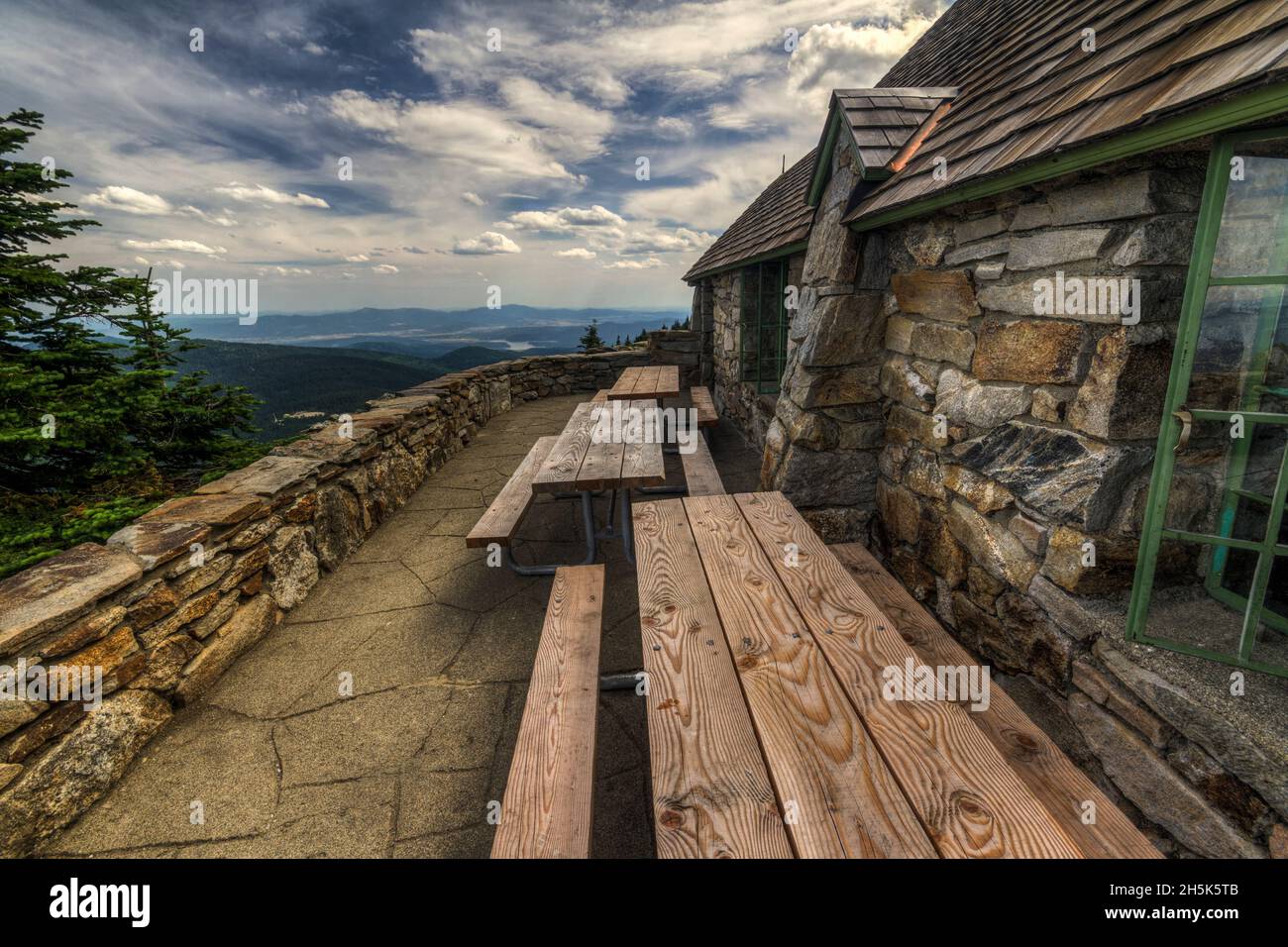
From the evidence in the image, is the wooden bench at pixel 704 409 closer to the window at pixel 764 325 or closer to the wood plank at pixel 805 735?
the window at pixel 764 325

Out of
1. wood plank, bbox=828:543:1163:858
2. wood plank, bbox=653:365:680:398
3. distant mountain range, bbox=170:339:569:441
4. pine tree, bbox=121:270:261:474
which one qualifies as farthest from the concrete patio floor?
distant mountain range, bbox=170:339:569:441

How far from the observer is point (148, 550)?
2525 millimetres

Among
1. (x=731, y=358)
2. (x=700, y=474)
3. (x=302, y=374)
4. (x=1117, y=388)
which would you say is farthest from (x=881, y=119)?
(x=302, y=374)

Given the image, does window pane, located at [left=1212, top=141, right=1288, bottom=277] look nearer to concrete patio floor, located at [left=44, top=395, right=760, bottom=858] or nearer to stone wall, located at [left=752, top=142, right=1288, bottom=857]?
stone wall, located at [left=752, top=142, right=1288, bottom=857]

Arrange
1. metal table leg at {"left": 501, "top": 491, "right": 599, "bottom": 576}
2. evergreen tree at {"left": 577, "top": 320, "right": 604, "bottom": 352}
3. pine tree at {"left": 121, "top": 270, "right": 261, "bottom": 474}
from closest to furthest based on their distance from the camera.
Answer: metal table leg at {"left": 501, "top": 491, "right": 599, "bottom": 576}
pine tree at {"left": 121, "top": 270, "right": 261, "bottom": 474}
evergreen tree at {"left": 577, "top": 320, "right": 604, "bottom": 352}

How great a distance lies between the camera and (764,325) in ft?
21.2

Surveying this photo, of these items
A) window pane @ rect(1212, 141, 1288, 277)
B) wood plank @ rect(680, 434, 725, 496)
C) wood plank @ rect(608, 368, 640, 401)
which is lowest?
wood plank @ rect(680, 434, 725, 496)

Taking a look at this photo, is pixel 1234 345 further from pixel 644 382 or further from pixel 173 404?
pixel 173 404

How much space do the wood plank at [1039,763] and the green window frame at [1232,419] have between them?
1.70 ft

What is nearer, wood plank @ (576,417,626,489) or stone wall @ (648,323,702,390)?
wood plank @ (576,417,626,489)

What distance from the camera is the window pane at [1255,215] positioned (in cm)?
152

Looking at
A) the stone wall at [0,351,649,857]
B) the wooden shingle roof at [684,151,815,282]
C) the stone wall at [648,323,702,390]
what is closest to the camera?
the stone wall at [0,351,649,857]

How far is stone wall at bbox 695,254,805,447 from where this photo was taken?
5980 millimetres

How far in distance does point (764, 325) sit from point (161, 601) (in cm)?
588
